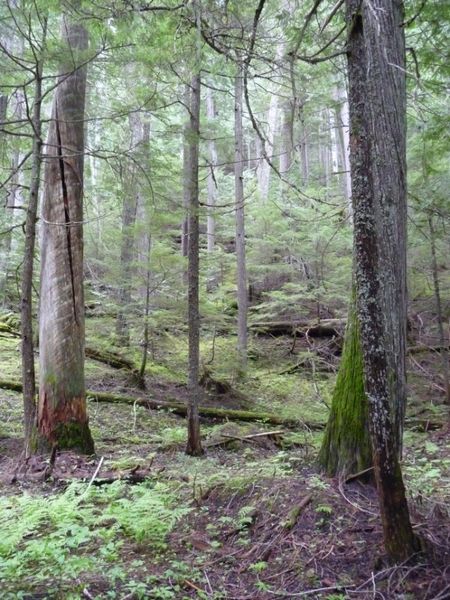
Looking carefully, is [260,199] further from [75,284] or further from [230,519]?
[230,519]

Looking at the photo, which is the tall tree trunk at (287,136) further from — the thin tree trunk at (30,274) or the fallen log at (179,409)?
the fallen log at (179,409)

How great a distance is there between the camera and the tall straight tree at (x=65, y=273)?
6.21 metres

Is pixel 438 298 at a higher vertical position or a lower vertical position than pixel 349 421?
higher

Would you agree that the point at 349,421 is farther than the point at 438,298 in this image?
No

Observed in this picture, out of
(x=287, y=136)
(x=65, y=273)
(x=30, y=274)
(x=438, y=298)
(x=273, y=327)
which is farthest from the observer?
(x=273, y=327)

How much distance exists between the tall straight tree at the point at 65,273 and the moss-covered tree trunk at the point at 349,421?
11.2ft

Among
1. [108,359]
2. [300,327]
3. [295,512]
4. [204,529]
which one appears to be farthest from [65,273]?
[300,327]

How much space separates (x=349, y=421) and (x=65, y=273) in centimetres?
421

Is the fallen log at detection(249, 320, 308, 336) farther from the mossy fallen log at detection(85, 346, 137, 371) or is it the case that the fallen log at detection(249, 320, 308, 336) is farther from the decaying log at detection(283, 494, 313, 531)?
the decaying log at detection(283, 494, 313, 531)

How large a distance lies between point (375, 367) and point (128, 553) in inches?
89.6

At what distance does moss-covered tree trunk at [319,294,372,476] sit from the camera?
167 inches

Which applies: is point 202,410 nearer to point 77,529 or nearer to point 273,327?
point 77,529

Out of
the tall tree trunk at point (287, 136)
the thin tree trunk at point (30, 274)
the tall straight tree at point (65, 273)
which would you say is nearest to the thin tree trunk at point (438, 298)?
the tall tree trunk at point (287, 136)

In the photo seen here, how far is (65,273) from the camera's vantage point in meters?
6.40
